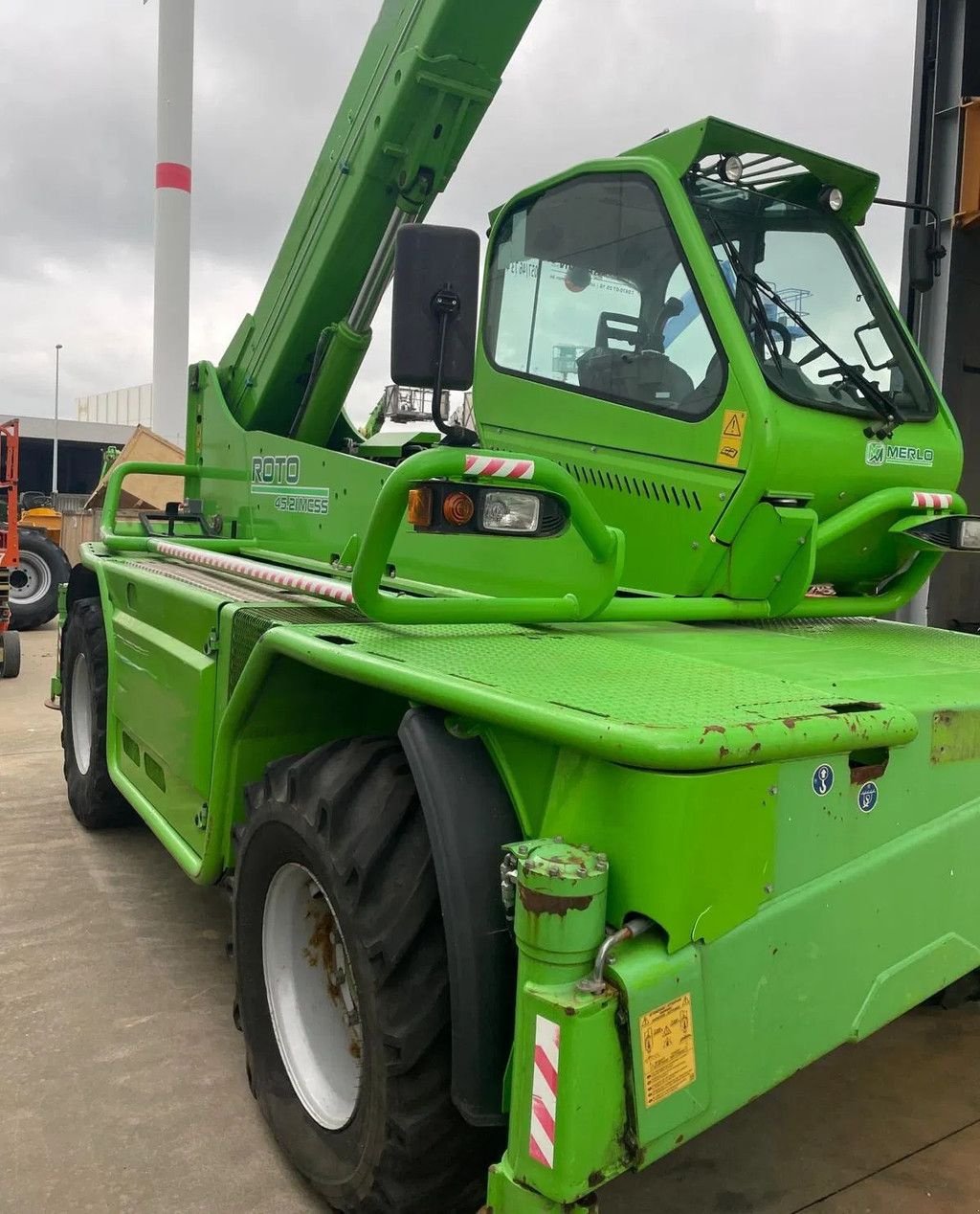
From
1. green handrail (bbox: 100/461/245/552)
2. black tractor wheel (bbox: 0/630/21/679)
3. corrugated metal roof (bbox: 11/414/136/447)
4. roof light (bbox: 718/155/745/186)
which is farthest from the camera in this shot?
corrugated metal roof (bbox: 11/414/136/447)

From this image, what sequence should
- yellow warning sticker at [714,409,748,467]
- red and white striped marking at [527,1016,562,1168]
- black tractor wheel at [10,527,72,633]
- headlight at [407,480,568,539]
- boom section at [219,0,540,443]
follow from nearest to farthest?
red and white striped marking at [527,1016,562,1168] < headlight at [407,480,568,539] < yellow warning sticker at [714,409,748,467] < boom section at [219,0,540,443] < black tractor wheel at [10,527,72,633]

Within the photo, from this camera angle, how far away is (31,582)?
12688mm

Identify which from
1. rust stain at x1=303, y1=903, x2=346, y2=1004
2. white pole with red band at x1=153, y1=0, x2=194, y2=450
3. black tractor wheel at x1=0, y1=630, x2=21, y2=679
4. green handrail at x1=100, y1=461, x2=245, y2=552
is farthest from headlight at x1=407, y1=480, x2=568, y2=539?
white pole with red band at x1=153, y1=0, x2=194, y2=450

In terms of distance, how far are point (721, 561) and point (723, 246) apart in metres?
0.93

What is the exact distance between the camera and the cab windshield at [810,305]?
288 cm

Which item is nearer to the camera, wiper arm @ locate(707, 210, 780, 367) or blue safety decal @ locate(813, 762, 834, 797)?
blue safety decal @ locate(813, 762, 834, 797)

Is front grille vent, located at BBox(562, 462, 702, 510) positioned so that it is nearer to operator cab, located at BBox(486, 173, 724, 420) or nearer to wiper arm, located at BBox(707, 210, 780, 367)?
operator cab, located at BBox(486, 173, 724, 420)

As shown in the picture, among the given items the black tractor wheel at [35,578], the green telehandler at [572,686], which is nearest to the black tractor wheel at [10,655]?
the black tractor wheel at [35,578]

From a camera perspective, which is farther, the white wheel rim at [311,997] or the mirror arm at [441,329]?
the mirror arm at [441,329]

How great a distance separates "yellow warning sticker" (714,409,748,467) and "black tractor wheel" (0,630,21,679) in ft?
27.0

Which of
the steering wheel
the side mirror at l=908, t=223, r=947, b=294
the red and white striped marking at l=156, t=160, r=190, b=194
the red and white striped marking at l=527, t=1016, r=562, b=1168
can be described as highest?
the red and white striped marking at l=156, t=160, r=190, b=194

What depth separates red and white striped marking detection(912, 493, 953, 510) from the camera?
2.95m

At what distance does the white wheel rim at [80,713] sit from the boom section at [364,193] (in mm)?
1512

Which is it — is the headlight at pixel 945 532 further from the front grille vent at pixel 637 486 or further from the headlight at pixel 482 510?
the headlight at pixel 482 510
